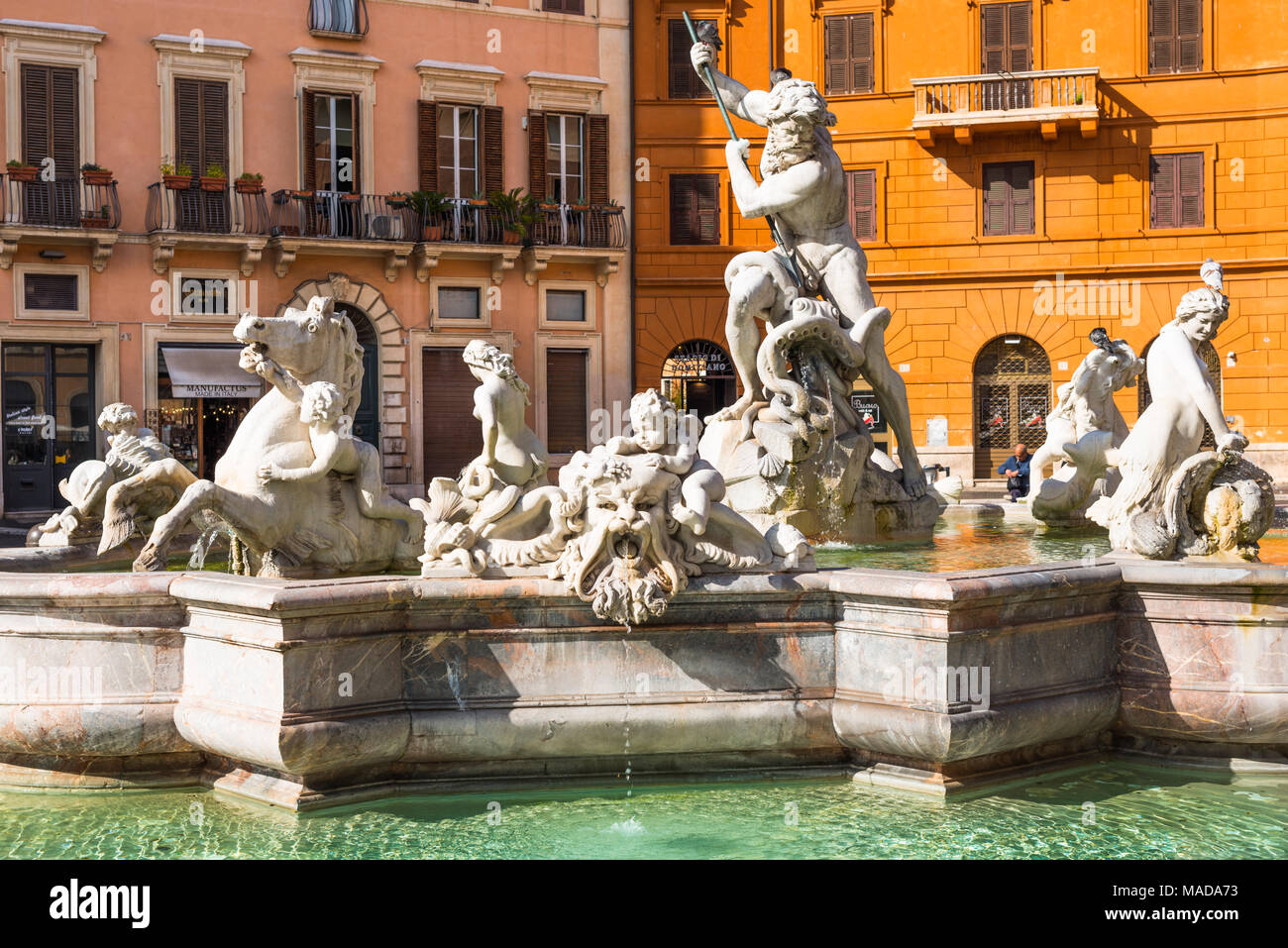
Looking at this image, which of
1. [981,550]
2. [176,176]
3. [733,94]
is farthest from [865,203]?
[981,550]

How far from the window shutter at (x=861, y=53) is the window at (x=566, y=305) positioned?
6.69 m

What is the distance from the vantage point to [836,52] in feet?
94.6

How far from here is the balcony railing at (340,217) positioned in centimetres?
2533

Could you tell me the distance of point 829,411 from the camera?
25.0 feet

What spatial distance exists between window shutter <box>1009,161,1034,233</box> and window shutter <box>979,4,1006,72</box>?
1.94m

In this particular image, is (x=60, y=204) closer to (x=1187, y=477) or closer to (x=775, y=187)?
(x=775, y=187)

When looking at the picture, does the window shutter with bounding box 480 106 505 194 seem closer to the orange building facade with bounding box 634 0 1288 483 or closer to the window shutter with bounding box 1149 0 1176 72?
the orange building facade with bounding box 634 0 1288 483

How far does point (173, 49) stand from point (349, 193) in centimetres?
370

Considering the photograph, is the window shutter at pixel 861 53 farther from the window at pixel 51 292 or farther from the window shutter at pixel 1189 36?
the window at pixel 51 292

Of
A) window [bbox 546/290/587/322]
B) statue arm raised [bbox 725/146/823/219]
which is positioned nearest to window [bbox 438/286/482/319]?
Answer: window [bbox 546/290/587/322]

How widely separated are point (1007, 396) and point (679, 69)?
906 cm

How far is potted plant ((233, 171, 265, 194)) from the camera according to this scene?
24734 mm

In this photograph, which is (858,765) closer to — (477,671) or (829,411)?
(477,671)
